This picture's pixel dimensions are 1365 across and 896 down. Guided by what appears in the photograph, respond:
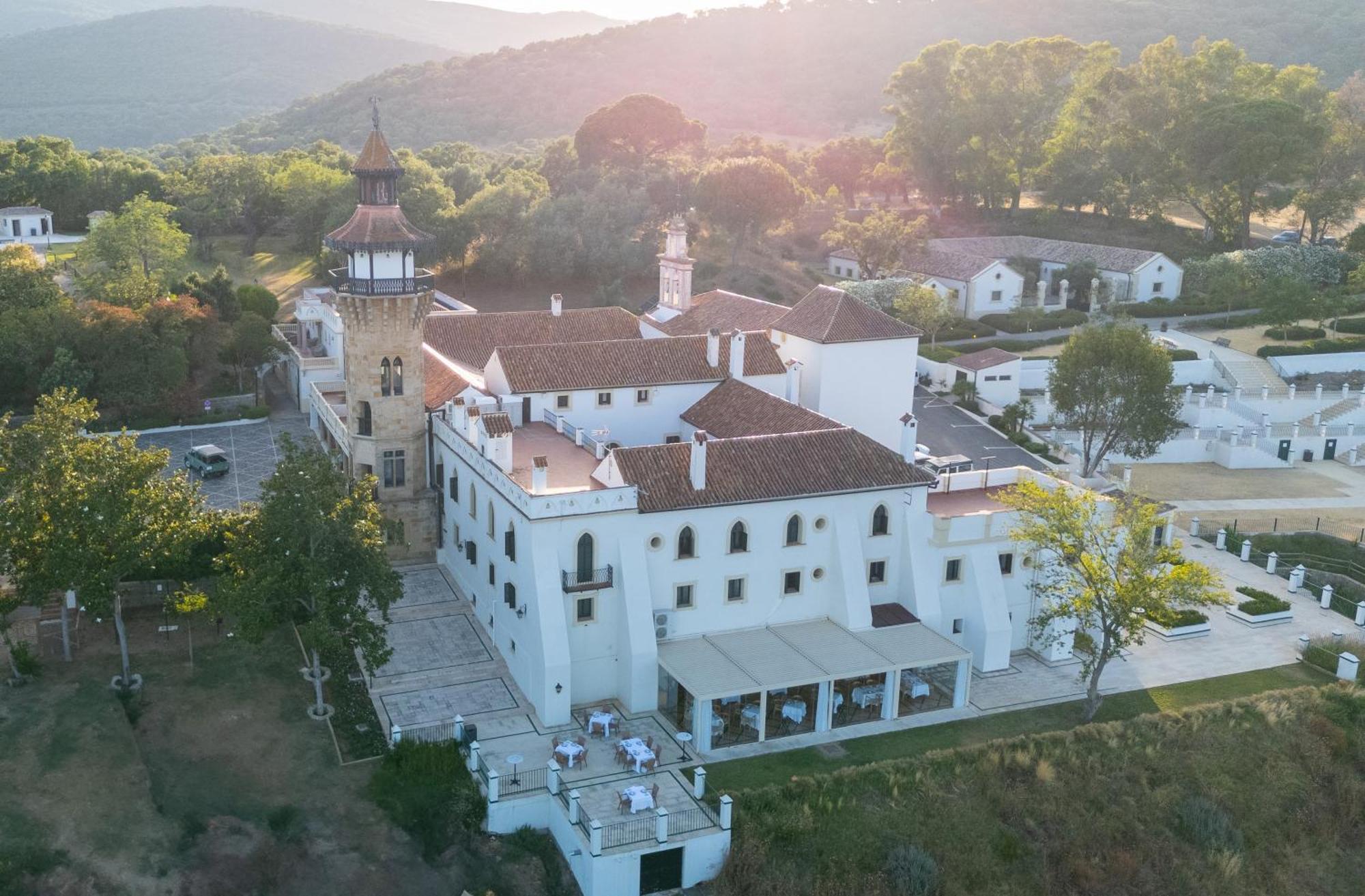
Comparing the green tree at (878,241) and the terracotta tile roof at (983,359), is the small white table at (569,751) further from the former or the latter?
the green tree at (878,241)

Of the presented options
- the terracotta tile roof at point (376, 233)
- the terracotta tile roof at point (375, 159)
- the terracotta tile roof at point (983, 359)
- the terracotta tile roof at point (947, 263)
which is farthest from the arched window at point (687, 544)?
the terracotta tile roof at point (947, 263)

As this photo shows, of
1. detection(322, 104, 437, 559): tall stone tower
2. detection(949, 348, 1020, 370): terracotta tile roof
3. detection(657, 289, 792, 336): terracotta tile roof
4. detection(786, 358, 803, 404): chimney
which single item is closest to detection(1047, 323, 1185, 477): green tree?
detection(949, 348, 1020, 370): terracotta tile roof

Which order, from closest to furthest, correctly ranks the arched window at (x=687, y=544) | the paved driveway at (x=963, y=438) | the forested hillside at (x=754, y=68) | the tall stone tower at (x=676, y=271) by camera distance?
the arched window at (x=687, y=544) < the tall stone tower at (x=676, y=271) < the paved driveway at (x=963, y=438) < the forested hillside at (x=754, y=68)

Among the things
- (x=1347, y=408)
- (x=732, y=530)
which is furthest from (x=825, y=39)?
(x=732, y=530)

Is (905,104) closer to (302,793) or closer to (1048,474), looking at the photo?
(1048,474)

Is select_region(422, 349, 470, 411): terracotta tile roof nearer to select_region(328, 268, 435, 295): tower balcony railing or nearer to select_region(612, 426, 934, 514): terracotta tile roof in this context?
select_region(328, 268, 435, 295): tower balcony railing
